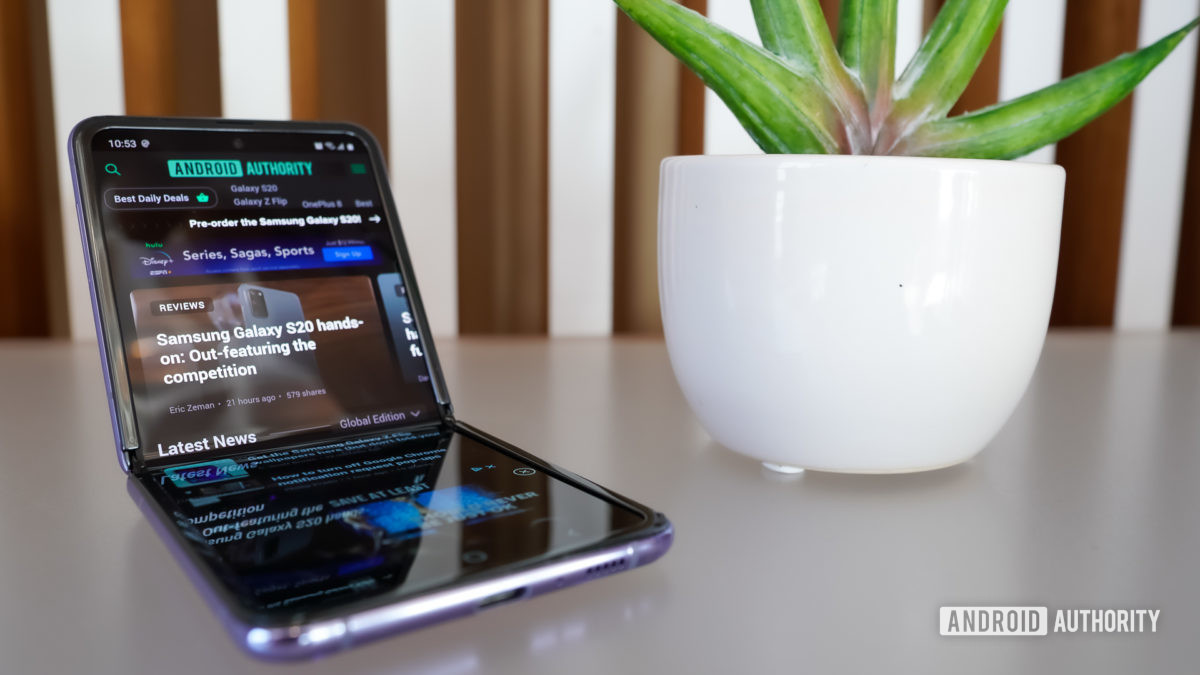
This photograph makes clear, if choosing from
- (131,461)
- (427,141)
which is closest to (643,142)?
(427,141)

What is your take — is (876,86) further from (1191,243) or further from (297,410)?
(1191,243)

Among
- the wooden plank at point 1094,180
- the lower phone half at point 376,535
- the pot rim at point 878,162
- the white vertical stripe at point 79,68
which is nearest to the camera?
the lower phone half at point 376,535

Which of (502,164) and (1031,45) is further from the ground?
(1031,45)

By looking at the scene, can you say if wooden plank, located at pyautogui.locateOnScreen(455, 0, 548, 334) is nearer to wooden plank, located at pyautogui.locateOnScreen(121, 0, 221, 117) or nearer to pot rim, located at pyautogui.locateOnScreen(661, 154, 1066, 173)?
wooden plank, located at pyautogui.locateOnScreen(121, 0, 221, 117)

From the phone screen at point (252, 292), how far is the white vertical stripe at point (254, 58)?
0.32m

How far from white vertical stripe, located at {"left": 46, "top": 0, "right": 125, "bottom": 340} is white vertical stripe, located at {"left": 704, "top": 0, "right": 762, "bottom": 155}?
487 mm

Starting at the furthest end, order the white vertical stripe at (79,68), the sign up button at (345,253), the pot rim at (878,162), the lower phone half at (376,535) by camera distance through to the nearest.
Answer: the white vertical stripe at (79,68)
the sign up button at (345,253)
the pot rim at (878,162)
the lower phone half at (376,535)

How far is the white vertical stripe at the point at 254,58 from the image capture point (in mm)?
A: 741

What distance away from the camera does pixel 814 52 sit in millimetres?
370

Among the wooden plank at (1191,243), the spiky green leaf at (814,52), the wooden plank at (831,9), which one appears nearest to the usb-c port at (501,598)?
the spiky green leaf at (814,52)

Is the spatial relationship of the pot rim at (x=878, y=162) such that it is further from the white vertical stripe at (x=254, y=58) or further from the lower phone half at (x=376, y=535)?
the white vertical stripe at (x=254, y=58)

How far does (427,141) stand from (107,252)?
425 millimetres

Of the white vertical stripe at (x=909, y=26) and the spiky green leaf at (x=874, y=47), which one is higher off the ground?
the white vertical stripe at (x=909, y=26)

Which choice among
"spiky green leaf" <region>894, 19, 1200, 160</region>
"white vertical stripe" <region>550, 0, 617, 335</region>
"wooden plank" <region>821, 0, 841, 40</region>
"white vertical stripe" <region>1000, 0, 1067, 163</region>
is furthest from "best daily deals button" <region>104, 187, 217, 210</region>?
"white vertical stripe" <region>1000, 0, 1067, 163</region>
